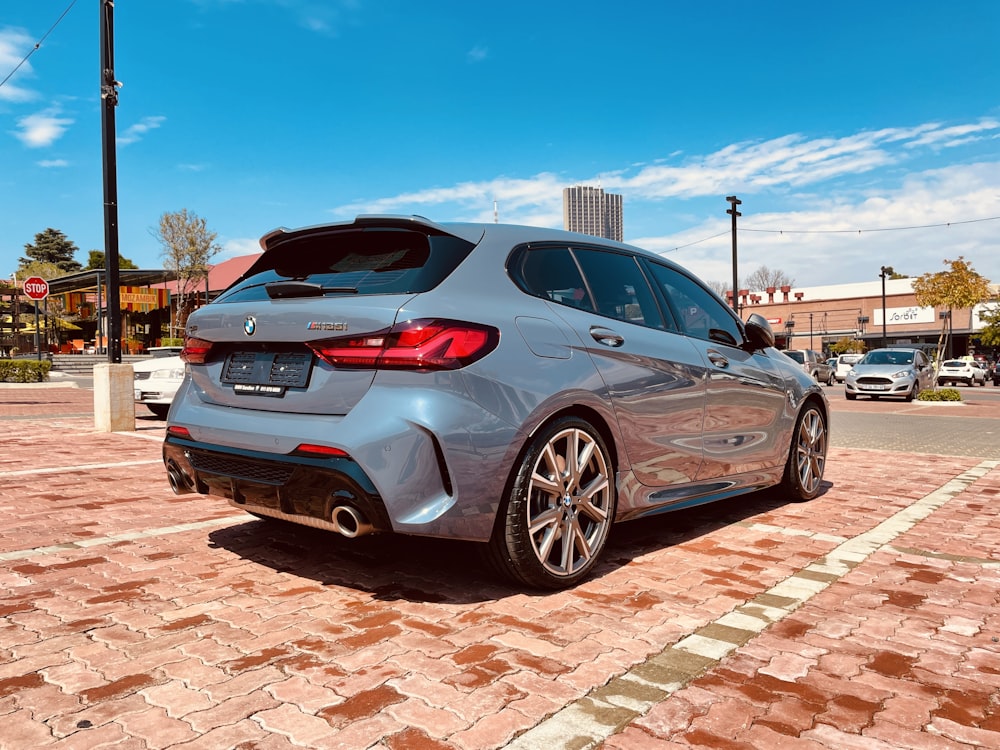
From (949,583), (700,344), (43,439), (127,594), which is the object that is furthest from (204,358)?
(43,439)

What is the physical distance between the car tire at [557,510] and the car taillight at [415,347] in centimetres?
53

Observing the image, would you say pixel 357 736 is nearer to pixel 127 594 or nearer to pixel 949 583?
pixel 127 594

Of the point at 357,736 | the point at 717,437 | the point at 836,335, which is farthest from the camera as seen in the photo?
the point at 836,335

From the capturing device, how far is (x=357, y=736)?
7.16ft

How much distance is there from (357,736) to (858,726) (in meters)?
1.46

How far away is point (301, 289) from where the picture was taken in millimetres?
3371

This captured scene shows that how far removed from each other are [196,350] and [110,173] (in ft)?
25.8

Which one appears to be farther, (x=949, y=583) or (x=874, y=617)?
(x=949, y=583)

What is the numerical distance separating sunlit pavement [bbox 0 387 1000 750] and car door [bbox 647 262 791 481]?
1.57ft

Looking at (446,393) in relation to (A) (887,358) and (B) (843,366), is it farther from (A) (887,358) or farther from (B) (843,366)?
(B) (843,366)

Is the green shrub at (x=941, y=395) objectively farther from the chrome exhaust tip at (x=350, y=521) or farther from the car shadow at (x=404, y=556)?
the chrome exhaust tip at (x=350, y=521)

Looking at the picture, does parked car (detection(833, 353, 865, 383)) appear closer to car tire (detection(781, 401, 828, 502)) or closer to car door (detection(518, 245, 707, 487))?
car tire (detection(781, 401, 828, 502))

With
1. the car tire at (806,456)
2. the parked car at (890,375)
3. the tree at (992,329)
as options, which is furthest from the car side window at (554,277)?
the tree at (992,329)

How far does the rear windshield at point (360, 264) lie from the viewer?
3.27m
